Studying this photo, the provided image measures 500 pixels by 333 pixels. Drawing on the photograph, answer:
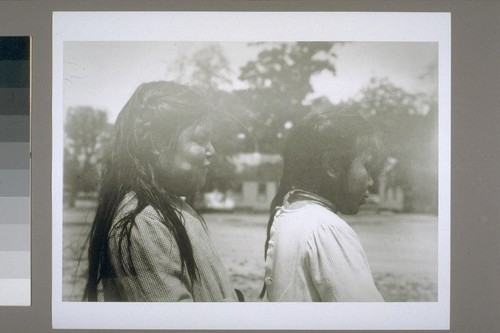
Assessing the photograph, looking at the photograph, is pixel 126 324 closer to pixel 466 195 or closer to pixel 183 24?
pixel 183 24

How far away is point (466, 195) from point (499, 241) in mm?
286

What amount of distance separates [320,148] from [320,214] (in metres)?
0.33

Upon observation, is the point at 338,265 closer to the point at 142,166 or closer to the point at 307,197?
the point at 307,197

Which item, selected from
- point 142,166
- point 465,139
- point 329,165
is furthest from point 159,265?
point 465,139

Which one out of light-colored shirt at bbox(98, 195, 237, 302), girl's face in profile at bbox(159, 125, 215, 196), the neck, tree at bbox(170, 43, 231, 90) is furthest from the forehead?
the neck

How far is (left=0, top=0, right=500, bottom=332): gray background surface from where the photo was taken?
3119 millimetres

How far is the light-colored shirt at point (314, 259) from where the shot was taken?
10.1 ft

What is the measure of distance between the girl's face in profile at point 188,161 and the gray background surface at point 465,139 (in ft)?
2.02

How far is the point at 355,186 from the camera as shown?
3.10 m

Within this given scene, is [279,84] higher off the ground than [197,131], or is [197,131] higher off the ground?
[279,84]

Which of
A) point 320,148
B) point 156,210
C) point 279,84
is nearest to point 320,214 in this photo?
point 320,148

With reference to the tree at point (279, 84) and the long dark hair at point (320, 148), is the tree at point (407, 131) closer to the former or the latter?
the long dark hair at point (320, 148)

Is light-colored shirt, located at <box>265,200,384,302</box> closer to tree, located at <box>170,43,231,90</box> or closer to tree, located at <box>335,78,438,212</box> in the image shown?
tree, located at <box>335,78,438,212</box>

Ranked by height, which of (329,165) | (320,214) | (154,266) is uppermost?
(329,165)
